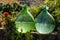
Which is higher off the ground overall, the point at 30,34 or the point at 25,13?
the point at 25,13

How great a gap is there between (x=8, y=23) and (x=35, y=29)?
67 cm

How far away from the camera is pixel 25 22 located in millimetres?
7395

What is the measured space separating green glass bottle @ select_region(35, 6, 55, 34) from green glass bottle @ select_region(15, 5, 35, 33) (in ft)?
0.51

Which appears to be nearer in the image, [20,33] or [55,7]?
[20,33]

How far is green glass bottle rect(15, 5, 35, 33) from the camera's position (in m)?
7.38

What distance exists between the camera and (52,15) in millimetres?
7645

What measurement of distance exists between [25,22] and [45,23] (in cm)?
48

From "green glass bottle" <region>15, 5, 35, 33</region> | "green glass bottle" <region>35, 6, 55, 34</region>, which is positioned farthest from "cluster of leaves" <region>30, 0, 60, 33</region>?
"green glass bottle" <region>15, 5, 35, 33</region>

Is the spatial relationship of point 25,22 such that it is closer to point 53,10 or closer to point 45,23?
point 45,23

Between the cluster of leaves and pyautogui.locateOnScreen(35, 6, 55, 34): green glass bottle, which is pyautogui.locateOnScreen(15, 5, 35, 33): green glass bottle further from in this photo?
the cluster of leaves

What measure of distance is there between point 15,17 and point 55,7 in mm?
1041

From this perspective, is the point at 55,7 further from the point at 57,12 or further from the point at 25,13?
the point at 25,13

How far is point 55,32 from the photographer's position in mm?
7348

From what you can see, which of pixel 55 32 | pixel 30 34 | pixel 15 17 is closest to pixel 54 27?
pixel 55 32
